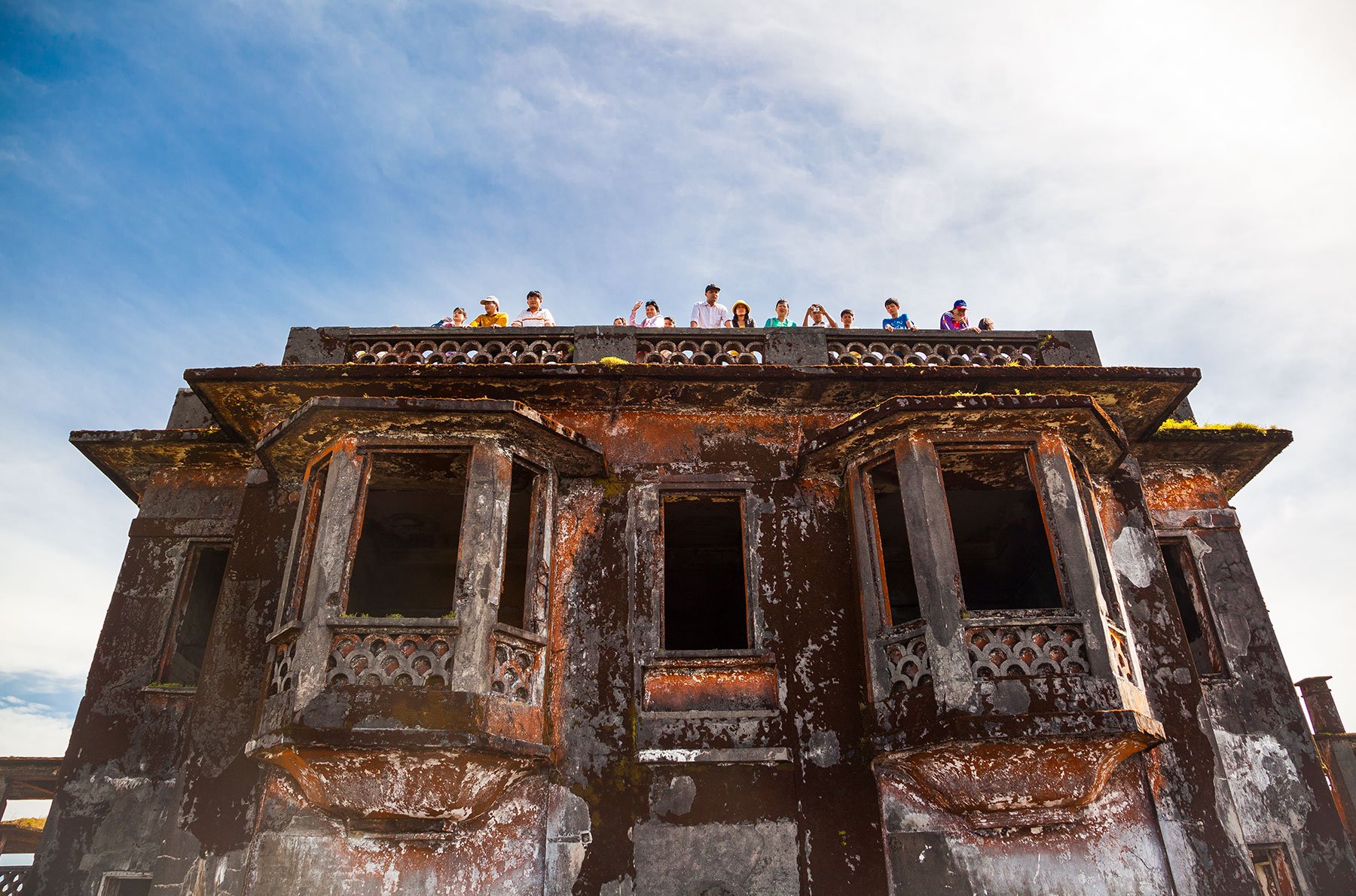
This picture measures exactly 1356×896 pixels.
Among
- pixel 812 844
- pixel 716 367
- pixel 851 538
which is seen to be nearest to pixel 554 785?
pixel 812 844

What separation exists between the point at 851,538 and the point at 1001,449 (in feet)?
5.91

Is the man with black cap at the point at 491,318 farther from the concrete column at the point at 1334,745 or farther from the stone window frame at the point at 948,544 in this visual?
the concrete column at the point at 1334,745

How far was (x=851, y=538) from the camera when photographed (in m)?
8.82

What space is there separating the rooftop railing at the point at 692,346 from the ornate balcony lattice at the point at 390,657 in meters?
3.58

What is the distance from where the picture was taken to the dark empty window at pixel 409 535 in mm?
8773

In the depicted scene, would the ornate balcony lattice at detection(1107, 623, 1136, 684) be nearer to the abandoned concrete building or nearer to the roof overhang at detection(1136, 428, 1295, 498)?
the abandoned concrete building

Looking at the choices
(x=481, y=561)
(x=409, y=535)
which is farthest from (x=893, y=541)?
(x=409, y=535)

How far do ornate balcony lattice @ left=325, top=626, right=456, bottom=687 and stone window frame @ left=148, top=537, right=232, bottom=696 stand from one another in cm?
379

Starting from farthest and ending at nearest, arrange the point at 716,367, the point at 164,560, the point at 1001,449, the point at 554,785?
the point at 164,560, the point at 716,367, the point at 1001,449, the point at 554,785

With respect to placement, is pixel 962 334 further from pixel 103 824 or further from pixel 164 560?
pixel 103 824

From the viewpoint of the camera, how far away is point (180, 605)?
1037 centimetres

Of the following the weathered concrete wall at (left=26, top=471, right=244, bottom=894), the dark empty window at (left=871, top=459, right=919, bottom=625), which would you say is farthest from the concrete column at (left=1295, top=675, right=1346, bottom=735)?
the weathered concrete wall at (left=26, top=471, right=244, bottom=894)

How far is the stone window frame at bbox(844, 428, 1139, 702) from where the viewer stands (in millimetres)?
7551

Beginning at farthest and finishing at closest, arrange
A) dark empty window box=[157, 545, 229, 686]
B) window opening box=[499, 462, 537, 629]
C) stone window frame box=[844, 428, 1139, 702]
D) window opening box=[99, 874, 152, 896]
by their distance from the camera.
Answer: dark empty window box=[157, 545, 229, 686] → window opening box=[499, 462, 537, 629] → window opening box=[99, 874, 152, 896] → stone window frame box=[844, 428, 1139, 702]
